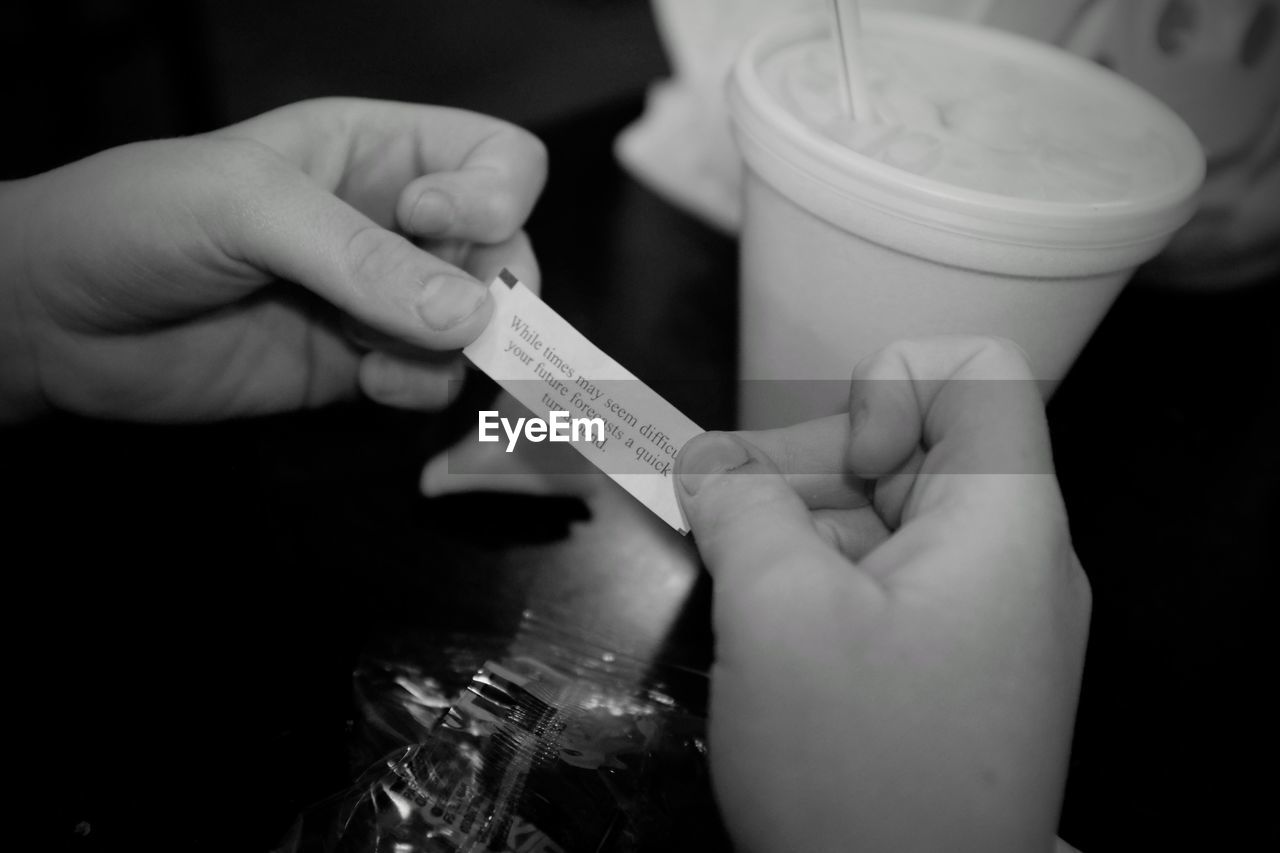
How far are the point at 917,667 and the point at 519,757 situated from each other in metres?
0.20

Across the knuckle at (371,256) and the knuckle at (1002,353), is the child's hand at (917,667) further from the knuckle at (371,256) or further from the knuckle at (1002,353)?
the knuckle at (371,256)

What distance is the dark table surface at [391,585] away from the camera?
432mm

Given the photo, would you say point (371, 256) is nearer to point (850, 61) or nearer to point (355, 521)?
point (355, 521)

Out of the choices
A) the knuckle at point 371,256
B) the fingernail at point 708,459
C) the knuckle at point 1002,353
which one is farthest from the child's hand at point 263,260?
the knuckle at point 1002,353

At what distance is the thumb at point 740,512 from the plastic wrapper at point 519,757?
0.12 meters

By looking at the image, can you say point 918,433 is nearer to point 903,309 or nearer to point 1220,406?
point 903,309

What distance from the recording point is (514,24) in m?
0.89

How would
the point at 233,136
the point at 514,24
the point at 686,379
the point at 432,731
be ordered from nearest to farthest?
the point at 432,731 → the point at 233,136 → the point at 686,379 → the point at 514,24

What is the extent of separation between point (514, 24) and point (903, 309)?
61 centimetres

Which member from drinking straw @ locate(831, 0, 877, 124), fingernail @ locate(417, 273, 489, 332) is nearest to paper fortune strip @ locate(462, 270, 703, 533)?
fingernail @ locate(417, 273, 489, 332)

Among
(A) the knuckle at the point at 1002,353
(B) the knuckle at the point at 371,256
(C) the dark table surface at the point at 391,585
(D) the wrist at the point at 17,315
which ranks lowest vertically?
(C) the dark table surface at the point at 391,585

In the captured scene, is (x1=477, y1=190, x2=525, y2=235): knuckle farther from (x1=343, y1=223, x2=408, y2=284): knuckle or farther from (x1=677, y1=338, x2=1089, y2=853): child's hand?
(x1=677, y1=338, x2=1089, y2=853): child's hand

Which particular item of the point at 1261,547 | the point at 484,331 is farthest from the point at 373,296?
the point at 1261,547

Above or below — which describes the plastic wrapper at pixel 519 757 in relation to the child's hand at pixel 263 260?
below
